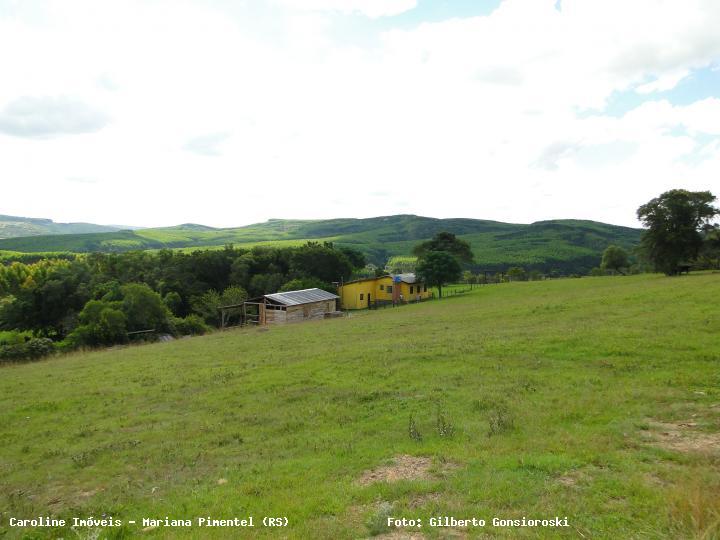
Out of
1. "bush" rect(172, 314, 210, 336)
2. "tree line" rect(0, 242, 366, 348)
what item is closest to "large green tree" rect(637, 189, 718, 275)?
"tree line" rect(0, 242, 366, 348)

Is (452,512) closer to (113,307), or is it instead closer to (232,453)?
(232,453)

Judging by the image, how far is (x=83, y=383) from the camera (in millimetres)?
19609

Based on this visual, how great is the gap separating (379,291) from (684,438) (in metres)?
62.9

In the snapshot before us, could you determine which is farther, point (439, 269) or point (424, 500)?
point (439, 269)

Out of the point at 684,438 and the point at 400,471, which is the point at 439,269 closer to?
the point at 684,438

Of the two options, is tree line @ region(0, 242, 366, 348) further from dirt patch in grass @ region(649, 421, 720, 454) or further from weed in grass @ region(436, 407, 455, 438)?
dirt patch in grass @ region(649, 421, 720, 454)

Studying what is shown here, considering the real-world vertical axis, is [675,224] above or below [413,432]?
above

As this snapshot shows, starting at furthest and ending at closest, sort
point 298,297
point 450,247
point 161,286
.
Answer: point 450,247, point 161,286, point 298,297

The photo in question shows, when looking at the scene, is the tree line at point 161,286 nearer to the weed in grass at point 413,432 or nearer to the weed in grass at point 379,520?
the weed in grass at point 413,432

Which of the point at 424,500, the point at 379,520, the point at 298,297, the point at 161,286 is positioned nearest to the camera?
the point at 379,520

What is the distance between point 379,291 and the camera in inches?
2776

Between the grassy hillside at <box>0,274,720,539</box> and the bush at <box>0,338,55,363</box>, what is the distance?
17.6m

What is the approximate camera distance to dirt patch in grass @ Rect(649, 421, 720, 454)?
7.20m

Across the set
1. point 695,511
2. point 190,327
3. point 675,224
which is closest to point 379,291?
point 190,327
